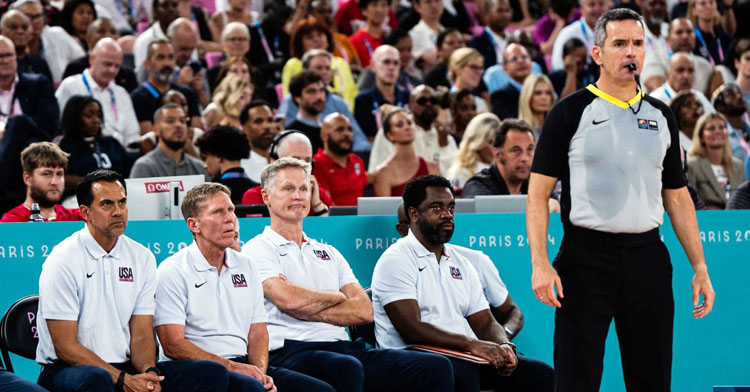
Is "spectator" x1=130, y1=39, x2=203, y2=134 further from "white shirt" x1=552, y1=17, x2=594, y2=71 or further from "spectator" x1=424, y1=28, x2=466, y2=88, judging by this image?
"white shirt" x1=552, y1=17, x2=594, y2=71

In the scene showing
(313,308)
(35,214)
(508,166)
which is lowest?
(313,308)

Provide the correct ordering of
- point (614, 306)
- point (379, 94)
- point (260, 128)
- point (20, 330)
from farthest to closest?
1. point (379, 94)
2. point (260, 128)
3. point (20, 330)
4. point (614, 306)

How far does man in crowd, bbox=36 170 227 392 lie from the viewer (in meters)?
5.21

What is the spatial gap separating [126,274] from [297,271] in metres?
1.01

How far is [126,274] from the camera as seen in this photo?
5426mm

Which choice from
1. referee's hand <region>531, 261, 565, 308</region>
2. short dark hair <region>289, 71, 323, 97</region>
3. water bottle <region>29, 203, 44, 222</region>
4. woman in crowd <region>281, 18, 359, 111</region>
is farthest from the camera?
woman in crowd <region>281, 18, 359, 111</region>

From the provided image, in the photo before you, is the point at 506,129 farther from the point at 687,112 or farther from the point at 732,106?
the point at 732,106

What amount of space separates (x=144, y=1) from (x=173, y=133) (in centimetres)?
461

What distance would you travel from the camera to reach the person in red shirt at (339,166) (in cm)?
874

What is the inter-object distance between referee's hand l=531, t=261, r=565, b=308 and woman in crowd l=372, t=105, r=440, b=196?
4.66m

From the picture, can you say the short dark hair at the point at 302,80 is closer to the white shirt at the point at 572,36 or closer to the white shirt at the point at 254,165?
the white shirt at the point at 254,165

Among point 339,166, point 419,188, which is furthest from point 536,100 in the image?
Answer: point 419,188

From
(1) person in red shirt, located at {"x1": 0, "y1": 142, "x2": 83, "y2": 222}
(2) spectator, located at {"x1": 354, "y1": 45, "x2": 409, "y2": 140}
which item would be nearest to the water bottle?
(1) person in red shirt, located at {"x1": 0, "y1": 142, "x2": 83, "y2": 222}

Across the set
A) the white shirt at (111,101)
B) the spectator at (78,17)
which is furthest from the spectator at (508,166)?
the spectator at (78,17)
